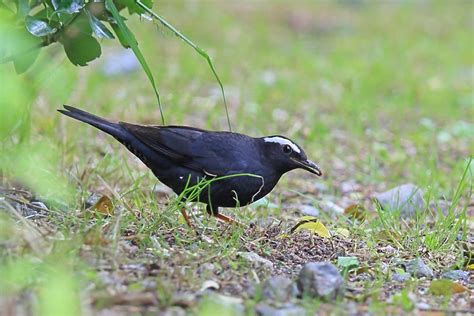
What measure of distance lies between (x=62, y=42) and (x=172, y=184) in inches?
39.4

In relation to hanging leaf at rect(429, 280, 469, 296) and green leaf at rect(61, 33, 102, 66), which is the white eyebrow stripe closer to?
green leaf at rect(61, 33, 102, 66)

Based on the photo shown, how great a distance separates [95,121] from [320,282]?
185cm

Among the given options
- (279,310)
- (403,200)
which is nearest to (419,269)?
(279,310)

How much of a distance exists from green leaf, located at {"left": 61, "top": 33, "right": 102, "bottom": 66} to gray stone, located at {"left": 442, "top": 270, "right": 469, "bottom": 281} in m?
2.03

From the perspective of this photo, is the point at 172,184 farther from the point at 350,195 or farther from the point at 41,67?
the point at 350,195

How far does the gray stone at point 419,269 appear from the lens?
415 cm

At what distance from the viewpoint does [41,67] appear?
198 inches

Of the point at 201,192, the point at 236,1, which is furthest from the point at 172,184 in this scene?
the point at 236,1

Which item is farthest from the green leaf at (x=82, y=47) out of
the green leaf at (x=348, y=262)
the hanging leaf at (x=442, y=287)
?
the hanging leaf at (x=442, y=287)

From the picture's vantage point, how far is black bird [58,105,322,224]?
471 cm

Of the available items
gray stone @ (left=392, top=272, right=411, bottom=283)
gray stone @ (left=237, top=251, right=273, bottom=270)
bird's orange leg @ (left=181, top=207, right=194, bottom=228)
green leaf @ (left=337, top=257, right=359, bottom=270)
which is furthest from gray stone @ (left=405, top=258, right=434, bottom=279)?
bird's orange leg @ (left=181, top=207, right=194, bottom=228)

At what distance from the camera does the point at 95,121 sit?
15.7 ft

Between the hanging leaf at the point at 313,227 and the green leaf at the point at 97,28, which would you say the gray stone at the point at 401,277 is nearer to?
the hanging leaf at the point at 313,227

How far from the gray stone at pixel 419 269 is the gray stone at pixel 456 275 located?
74mm
